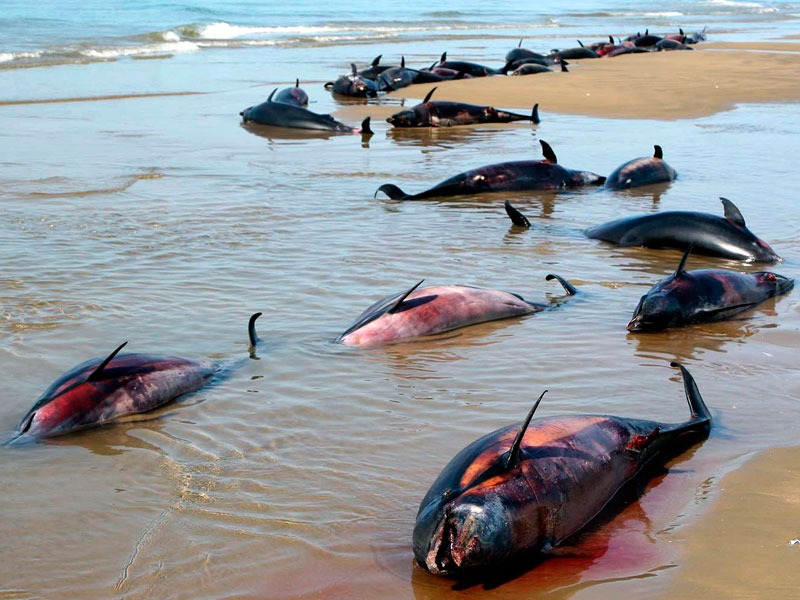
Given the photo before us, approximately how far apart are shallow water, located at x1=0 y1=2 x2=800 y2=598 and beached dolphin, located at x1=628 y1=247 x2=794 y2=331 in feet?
0.35

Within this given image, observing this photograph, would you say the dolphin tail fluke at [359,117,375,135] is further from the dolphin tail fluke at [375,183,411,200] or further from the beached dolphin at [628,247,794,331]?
the beached dolphin at [628,247,794,331]

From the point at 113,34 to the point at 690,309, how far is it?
26786 millimetres

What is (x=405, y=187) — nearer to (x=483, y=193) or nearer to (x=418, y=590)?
(x=483, y=193)

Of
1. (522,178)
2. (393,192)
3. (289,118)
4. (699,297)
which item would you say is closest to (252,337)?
(699,297)

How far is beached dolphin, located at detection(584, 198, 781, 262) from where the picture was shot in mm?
7586

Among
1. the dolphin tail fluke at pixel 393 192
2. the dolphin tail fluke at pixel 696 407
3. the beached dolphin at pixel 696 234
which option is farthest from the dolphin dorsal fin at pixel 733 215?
the dolphin tail fluke at pixel 696 407

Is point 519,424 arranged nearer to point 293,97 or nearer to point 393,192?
point 393,192

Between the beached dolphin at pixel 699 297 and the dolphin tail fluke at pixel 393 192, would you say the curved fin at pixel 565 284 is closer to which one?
the beached dolphin at pixel 699 297

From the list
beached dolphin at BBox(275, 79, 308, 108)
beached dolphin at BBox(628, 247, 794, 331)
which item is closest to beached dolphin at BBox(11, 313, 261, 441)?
beached dolphin at BBox(628, 247, 794, 331)

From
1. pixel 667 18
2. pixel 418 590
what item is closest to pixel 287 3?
pixel 667 18

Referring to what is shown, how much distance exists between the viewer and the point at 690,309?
617 centimetres

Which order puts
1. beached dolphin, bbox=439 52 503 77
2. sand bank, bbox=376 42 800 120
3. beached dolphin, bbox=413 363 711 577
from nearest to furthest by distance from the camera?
beached dolphin, bbox=413 363 711 577
sand bank, bbox=376 42 800 120
beached dolphin, bbox=439 52 503 77

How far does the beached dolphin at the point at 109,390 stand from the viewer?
4684mm

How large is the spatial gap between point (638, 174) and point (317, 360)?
5781 mm
